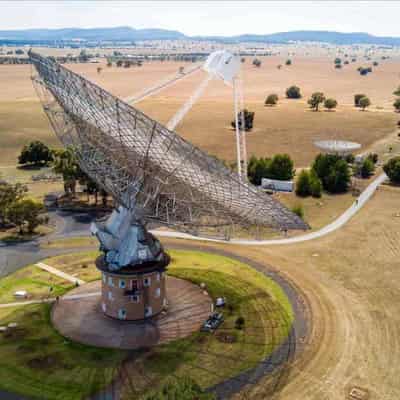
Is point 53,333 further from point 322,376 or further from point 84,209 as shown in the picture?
point 84,209

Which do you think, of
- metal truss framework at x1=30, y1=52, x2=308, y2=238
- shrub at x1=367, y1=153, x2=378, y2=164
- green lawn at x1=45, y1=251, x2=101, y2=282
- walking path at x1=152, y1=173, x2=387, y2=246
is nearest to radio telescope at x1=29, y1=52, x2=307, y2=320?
metal truss framework at x1=30, y1=52, x2=308, y2=238

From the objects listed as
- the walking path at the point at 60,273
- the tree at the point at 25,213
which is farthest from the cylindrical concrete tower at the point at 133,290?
the tree at the point at 25,213

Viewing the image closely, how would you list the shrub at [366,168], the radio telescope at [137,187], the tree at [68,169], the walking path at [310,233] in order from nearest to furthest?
the radio telescope at [137,187] < the walking path at [310,233] < the tree at [68,169] < the shrub at [366,168]

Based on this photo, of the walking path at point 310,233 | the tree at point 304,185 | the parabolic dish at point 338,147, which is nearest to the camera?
the walking path at point 310,233

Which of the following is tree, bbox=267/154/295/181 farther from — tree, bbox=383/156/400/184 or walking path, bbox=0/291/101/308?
walking path, bbox=0/291/101/308

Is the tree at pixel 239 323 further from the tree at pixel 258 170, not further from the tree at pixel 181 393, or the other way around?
the tree at pixel 258 170

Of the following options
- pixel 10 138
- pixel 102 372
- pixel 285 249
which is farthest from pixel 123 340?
pixel 10 138
